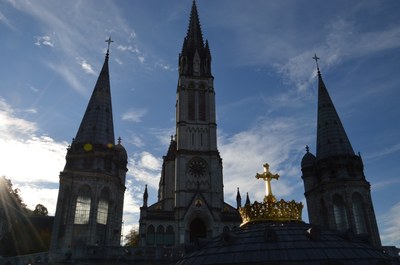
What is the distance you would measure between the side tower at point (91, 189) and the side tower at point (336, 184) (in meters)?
24.7

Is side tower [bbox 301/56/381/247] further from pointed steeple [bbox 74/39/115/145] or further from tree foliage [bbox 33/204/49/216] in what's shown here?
tree foliage [bbox 33/204/49/216]

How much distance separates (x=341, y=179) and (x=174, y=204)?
23844 millimetres


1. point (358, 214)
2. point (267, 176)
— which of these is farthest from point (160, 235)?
point (267, 176)

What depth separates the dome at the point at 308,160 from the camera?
50.7 meters

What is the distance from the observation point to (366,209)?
42.4m

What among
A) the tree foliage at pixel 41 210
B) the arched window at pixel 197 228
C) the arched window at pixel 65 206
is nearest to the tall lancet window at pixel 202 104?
the arched window at pixel 197 228

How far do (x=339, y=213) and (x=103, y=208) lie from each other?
89.0 feet

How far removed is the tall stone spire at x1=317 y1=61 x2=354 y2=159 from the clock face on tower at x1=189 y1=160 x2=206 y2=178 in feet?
56.0

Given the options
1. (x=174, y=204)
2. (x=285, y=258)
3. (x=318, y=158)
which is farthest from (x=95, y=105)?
(x=285, y=258)

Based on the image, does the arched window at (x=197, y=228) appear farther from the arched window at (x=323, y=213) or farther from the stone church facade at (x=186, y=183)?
the arched window at (x=323, y=213)

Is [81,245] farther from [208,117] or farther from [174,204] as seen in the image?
[208,117]

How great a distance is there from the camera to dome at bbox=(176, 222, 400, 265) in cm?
1140

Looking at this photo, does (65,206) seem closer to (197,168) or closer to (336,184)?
(197,168)

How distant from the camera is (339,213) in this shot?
43.6 meters
